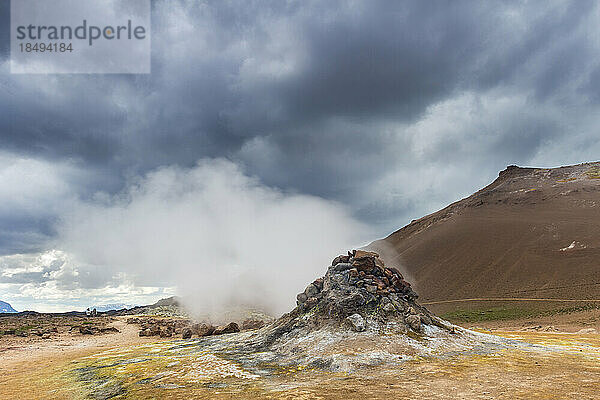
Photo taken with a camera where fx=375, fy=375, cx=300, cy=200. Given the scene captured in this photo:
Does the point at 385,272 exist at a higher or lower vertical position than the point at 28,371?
higher

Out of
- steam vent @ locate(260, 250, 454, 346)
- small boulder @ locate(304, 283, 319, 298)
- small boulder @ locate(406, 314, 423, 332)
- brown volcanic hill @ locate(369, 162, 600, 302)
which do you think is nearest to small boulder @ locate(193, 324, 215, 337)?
steam vent @ locate(260, 250, 454, 346)

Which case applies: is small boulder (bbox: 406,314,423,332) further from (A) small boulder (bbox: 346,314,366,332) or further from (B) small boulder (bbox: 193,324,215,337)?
(B) small boulder (bbox: 193,324,215,337)

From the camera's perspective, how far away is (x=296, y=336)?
21109 mm

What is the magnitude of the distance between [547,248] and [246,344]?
87.7 m

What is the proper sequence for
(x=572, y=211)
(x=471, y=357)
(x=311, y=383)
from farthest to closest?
(x=572, y=211) < (x=471, y=357) < (x=311, y=383)

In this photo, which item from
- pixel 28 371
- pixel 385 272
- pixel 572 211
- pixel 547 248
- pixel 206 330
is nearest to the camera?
pixel 28 371

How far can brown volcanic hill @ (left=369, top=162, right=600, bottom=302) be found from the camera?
73.9 meters

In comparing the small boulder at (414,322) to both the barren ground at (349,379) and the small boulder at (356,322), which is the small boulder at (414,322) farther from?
the barren ground at (349,379)

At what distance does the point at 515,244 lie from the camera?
9344 centimetres

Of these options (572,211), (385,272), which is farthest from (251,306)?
(572,211)

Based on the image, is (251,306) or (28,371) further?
(251,306)

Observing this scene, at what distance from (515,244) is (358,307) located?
288ft

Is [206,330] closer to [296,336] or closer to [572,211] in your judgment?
[296,336]

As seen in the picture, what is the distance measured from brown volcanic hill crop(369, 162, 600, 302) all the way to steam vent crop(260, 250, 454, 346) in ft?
172
